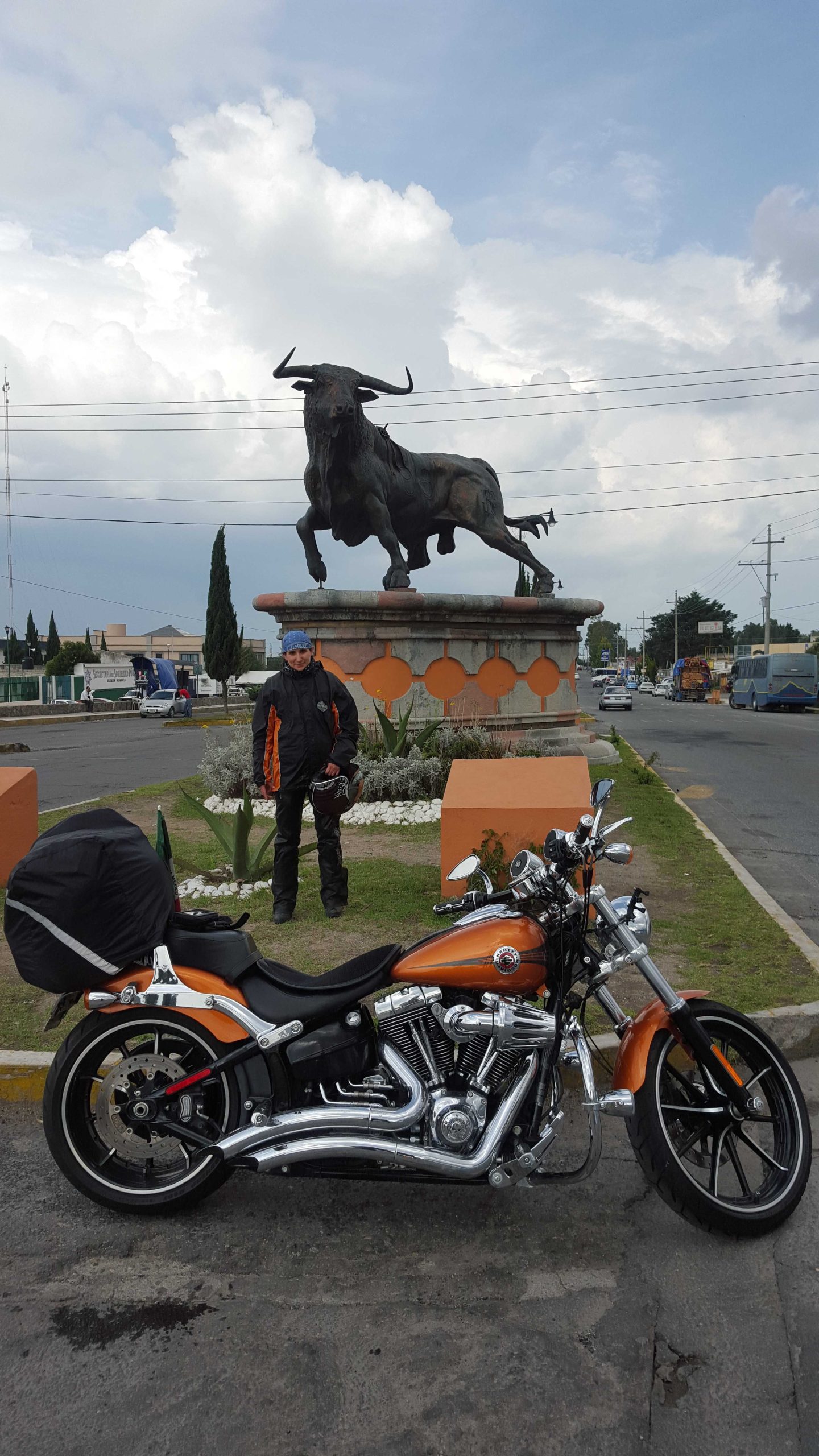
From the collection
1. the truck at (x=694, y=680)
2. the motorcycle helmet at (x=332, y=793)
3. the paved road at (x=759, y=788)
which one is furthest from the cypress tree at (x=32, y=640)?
the motorcycle helmet at (x=332, y=793)

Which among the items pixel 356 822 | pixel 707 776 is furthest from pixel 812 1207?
pixel 707 776

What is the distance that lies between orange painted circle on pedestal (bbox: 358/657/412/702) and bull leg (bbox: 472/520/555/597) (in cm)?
270

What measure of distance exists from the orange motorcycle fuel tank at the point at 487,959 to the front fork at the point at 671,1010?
185mm

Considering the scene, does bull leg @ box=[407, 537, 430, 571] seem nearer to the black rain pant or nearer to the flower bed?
the flower bed

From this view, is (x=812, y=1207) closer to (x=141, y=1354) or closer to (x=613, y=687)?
(x=141, y=1354)

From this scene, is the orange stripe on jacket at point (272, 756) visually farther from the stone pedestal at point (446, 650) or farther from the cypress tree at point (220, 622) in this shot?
the cypress tree at point (220, 622)

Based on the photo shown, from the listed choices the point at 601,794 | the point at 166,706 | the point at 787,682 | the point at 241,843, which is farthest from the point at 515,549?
the point at 787,682

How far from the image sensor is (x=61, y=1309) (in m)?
2.67

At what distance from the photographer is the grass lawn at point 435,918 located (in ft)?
15.7

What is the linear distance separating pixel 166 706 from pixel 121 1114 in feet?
140

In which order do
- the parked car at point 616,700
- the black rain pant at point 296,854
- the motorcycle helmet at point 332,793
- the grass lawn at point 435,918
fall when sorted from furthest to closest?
the parked car at point 616,700 → the black rain pant at point 296,854 → the motorcycle helmet at point 332,793 → the grass lawn at point 435,918

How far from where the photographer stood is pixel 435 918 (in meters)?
6.06

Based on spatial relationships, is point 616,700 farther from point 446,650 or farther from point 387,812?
point 387,812

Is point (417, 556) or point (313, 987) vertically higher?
point (417, 556)
